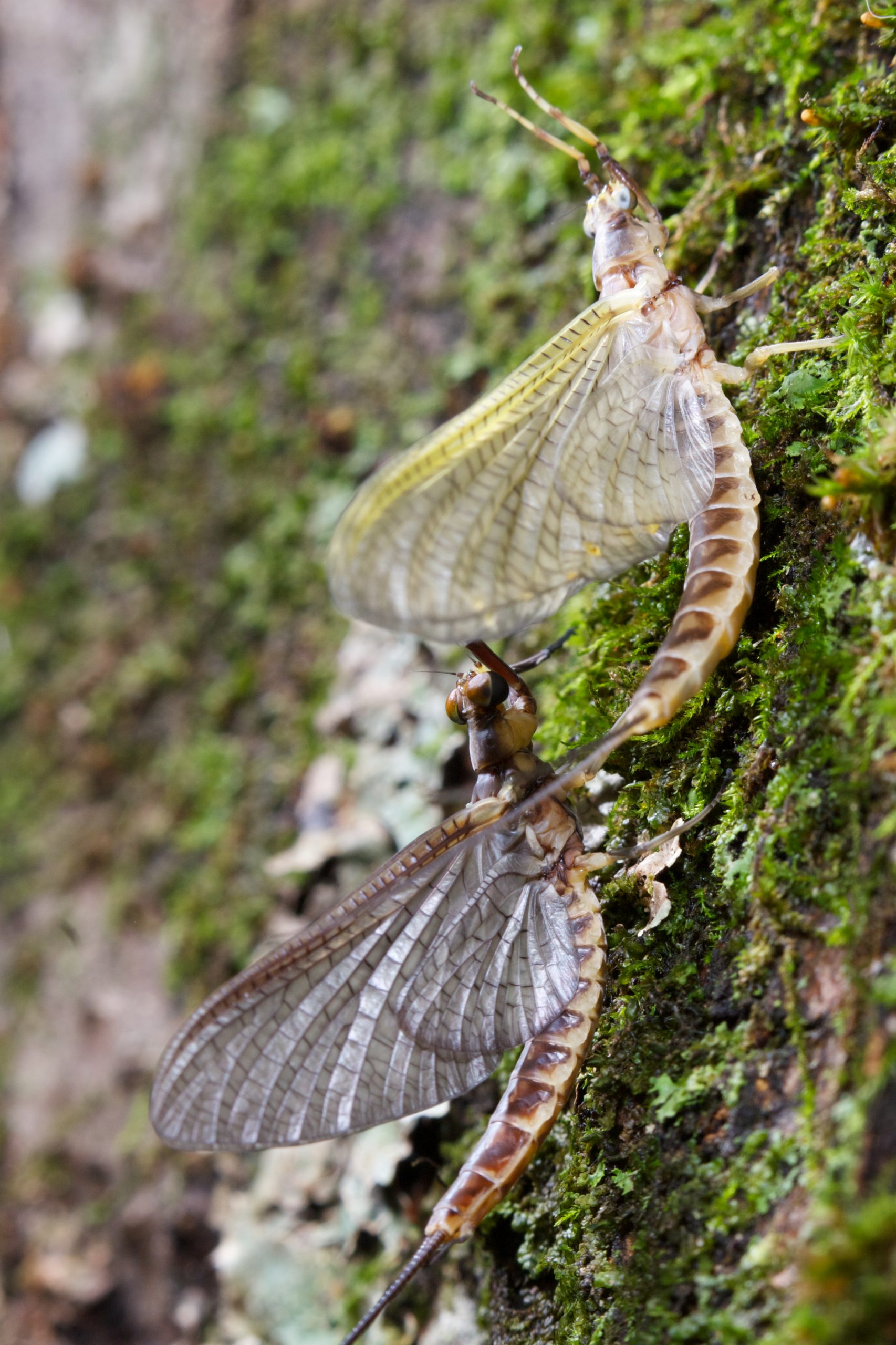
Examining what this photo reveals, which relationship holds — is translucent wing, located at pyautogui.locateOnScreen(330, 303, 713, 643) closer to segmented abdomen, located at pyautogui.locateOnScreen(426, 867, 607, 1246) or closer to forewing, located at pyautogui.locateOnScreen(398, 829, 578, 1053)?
forewing, located at pyautogui.locateOnScreen(398, 829, 578, 1053)

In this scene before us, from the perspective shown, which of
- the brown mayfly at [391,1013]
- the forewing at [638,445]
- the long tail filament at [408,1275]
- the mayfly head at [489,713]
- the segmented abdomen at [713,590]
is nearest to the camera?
the long tail filament at [408,1275]

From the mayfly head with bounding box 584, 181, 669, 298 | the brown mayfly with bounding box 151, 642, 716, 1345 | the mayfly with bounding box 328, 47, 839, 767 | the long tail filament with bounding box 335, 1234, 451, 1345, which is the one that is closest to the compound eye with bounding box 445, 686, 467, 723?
the brown mayfly with bounding box 151, 642, 716, 1345

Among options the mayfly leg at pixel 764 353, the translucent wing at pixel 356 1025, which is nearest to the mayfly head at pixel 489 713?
the translucent wing at pixel 356 1025

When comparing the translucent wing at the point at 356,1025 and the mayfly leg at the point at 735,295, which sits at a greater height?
the mayfly leg at the point at 735,295

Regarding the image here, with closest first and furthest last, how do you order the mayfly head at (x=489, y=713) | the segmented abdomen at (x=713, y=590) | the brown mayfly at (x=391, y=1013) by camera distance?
the segmented abdomen at (x=713, y=590), the brown mayfly at (x=391, y=1013), the mayfly head at (x=489, y=713)

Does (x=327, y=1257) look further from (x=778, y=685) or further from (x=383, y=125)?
(x=383, y=125)

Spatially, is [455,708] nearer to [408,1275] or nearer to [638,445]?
[638,445]

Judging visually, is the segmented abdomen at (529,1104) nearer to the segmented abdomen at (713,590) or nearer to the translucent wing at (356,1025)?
the translucent wing at (356,1025)
